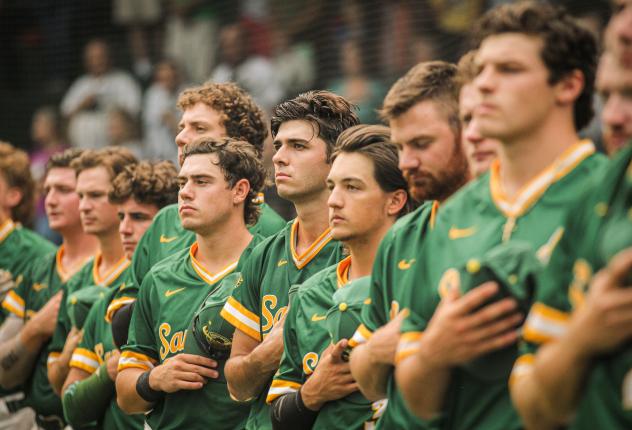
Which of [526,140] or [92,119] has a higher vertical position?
[526,140]

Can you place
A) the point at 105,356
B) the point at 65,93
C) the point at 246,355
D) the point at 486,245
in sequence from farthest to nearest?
the point at 65,93 < the point at 105,356 < the point at 246,355 < the point at 486,245

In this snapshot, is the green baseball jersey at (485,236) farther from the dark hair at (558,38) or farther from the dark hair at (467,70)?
the dark hair at (467,70)

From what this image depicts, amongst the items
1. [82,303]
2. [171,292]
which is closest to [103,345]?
[82,303]

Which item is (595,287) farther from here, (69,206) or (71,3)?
(71,3)

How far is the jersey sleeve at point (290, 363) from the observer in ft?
13.1

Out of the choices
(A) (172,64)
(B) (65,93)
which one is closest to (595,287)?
(A) (172,64)

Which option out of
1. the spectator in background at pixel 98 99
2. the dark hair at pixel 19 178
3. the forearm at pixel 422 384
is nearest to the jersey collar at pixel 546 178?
the forearm at pixel 422 384

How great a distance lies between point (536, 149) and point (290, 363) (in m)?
1.59

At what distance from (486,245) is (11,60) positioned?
11.1 metres

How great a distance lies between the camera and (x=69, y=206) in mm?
6844

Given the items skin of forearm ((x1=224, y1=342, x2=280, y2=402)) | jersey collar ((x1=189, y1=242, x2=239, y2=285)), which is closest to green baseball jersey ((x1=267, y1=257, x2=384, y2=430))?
skin of forearm ((x1=224, y1=342, x2=280, y2=402))

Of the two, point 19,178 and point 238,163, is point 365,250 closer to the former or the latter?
point 238,163

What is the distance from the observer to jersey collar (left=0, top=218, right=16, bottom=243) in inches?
288

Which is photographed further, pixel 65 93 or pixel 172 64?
pixel 65 93
